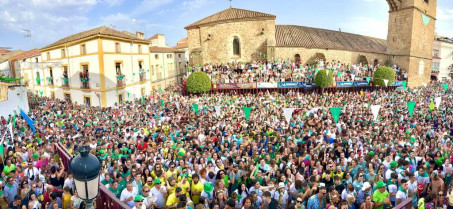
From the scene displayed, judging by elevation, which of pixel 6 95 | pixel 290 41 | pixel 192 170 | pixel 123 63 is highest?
pixel 290 41

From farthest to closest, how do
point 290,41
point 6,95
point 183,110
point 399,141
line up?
point 290,41, point 6,95, point 183,110, point 399,141

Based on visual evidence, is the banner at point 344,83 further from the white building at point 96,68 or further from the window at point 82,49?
the window at point 82,49

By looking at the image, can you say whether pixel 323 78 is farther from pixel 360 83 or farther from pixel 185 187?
pixel 185 187

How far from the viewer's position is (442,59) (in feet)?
142

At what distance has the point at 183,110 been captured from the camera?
16312 millimetres

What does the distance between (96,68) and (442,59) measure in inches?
1986

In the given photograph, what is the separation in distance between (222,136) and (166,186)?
14.9 ft

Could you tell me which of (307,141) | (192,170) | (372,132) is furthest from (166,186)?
(372,132)

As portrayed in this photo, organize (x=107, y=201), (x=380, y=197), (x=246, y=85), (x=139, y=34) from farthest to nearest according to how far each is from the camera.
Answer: (x=139, y=34)
(x=246, y=85)
(x=380, y=197)
(x=107, y=201)

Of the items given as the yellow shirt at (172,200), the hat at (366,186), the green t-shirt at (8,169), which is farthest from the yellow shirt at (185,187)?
the green t-shirt at (8,169)

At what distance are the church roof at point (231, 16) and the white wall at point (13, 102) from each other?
57.9 ft

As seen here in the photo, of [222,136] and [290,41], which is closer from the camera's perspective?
[222,136]

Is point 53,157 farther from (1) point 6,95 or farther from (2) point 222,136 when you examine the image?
(1) point 6,95

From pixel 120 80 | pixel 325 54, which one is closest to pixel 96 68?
pixel 120 80
